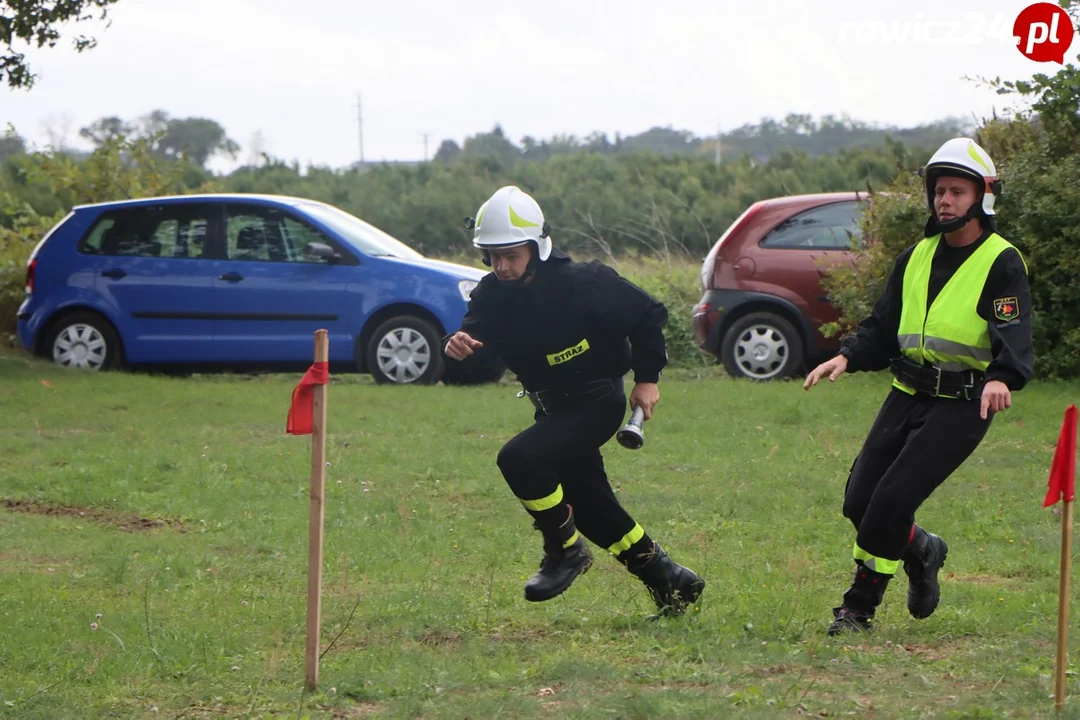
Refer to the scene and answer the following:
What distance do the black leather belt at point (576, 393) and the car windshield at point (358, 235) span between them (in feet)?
28.2

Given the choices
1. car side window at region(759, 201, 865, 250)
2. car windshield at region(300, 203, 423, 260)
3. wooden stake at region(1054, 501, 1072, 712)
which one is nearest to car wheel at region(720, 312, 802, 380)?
car side window at region(759, 201, 865, 250)

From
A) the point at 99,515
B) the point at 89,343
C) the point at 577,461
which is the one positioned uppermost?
the point at 577,461

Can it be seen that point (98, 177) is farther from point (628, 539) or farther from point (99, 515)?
point (628, 539)

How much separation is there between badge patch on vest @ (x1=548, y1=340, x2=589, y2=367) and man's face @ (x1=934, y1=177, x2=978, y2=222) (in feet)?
4.83

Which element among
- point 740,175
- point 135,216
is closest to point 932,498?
point 135,216

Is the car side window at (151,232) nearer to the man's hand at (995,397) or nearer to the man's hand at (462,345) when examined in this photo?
the man's hand at (462,345)

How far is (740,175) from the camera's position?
46.9 meters

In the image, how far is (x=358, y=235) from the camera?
14.9m

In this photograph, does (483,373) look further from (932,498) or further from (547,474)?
(547,474)

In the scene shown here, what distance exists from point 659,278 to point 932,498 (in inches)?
410

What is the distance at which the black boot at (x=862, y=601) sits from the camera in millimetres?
5723

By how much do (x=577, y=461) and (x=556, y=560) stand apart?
429 mm

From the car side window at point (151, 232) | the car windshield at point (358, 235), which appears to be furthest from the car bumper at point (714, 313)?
the car side window at point (151, 232)

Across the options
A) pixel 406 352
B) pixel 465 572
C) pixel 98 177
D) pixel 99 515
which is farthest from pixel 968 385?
pixel 98 177
